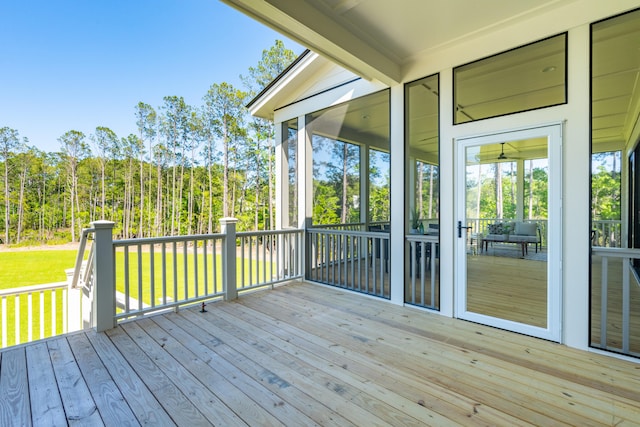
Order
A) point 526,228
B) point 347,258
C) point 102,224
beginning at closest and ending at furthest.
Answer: point 102,224 < point 526,228 < point 347,258

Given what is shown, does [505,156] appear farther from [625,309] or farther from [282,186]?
[282,186]

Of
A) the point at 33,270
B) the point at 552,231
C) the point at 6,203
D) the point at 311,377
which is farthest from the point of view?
the point at 6,203

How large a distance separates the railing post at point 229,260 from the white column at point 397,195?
214 centimetres

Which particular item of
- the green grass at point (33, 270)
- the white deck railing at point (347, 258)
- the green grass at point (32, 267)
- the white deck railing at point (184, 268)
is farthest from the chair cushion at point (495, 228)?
the green grass at point (32, 267)

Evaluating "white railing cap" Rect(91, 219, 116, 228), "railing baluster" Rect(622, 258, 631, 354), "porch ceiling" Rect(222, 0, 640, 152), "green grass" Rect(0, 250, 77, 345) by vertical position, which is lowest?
"green grass" Rect(0, 250, 77, 345)

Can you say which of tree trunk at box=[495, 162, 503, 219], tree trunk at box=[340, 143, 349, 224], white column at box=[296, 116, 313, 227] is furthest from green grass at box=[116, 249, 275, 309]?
tree trunk at box=[495, 162, 503, 219]

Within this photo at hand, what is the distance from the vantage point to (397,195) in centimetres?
375

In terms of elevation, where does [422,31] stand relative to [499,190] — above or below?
above

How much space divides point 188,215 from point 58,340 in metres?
11.9

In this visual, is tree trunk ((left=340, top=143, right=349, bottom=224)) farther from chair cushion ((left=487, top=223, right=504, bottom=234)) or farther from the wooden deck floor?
chair cushion ((left=487, top=223, right=504, bottom=234))

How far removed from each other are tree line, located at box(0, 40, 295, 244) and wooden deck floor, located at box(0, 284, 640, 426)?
10154mm

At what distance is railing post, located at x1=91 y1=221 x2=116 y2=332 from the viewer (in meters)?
2.82

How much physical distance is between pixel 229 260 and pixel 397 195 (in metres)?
2.41

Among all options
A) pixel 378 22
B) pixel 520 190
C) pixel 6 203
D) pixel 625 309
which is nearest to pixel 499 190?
pixel 520 190
